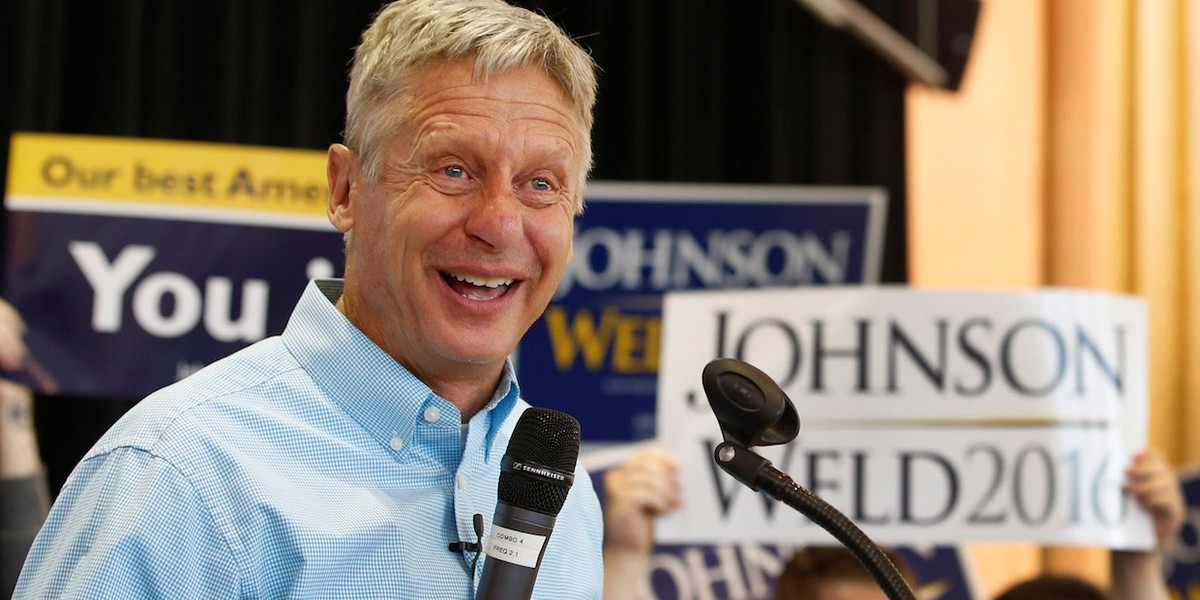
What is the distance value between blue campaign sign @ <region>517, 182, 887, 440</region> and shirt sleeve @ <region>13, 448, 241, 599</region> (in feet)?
6.84

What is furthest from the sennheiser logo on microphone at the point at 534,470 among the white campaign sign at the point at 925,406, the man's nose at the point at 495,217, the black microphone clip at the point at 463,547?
the white campaign sign at the point at 925,406

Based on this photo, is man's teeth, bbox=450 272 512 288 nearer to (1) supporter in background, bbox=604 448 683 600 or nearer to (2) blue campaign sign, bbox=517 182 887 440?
(1) supporter in background, bbox=604 448 683 600

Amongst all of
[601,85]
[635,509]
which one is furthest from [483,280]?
[601,85]

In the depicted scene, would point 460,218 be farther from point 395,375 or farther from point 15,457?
point 15,457

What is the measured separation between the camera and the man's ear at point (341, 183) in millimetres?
1224

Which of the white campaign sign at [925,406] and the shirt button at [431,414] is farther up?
the shirt button at [431,414]

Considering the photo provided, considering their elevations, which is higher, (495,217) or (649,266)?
(495,217)

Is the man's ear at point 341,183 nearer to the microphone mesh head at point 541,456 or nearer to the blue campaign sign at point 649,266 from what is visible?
the microphone mesh head at point 541,456

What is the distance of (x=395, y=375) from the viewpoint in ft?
3.63

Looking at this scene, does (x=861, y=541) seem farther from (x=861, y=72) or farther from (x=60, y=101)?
(x=861, y=72)

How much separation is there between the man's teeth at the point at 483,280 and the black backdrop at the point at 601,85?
2.37m

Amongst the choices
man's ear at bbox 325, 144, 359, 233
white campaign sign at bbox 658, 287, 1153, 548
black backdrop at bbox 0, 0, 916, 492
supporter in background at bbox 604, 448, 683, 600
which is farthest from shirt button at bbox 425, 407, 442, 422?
black backdrop at bbox 0, 0, 916, 492

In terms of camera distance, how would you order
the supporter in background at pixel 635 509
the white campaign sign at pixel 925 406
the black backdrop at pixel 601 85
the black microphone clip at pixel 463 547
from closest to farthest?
the black microphone clip at pixel 463 547, the supporter in background at pixel 635 509, the white campaign sign at pixel 925 406, the black backdrop at pixel 601 85

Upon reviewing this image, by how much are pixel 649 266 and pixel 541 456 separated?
2199 mm
